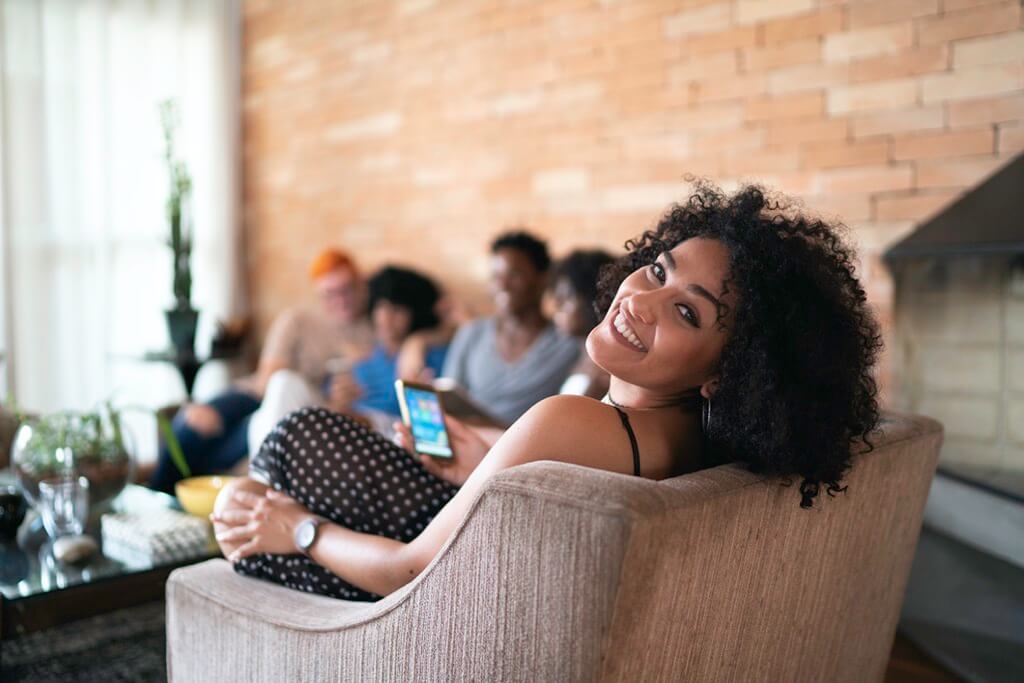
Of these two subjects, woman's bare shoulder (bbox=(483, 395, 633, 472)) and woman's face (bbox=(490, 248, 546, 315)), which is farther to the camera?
woman's face (bbox=(490, 248, 546, 315))

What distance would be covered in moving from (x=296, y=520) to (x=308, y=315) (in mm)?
2721

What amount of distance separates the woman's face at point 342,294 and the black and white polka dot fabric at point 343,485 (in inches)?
98.7

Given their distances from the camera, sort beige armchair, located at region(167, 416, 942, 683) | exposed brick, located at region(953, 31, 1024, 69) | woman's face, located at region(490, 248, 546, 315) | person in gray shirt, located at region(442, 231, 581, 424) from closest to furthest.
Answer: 1. beige armchair, located at region(167, 416, 942, 683)
2. exposed brick, located at region(953, 31, 1024, 69)
3. person in gray shirt, located at region(442, 231, 581, 424)
4. woman's face, located at region(490, 248, 546, 315)

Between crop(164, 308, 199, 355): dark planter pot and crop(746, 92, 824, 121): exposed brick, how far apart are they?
2.44 meters

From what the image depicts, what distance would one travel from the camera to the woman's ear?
1.26 m

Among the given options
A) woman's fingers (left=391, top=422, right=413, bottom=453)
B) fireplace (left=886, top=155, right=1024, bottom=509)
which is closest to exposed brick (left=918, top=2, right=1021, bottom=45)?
fireplace (left=886, top=155, right=1024, bottom=509)

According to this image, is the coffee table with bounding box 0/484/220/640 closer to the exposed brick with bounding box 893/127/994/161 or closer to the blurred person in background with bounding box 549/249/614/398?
the blurred person in background with bounding box 549/249/614/398

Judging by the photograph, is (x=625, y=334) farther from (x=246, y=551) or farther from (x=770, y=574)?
(x=246, y=551)

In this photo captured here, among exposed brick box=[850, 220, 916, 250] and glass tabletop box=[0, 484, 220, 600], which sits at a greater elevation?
exposed brick box=[850, 220, 916, 250]

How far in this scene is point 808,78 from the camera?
9.15 ft

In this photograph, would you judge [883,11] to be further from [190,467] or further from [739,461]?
[190,467]

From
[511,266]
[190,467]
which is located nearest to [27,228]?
[190,467]

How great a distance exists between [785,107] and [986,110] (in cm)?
57

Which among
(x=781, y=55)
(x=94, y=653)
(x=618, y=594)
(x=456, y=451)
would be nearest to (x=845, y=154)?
(x=781, y=55)
